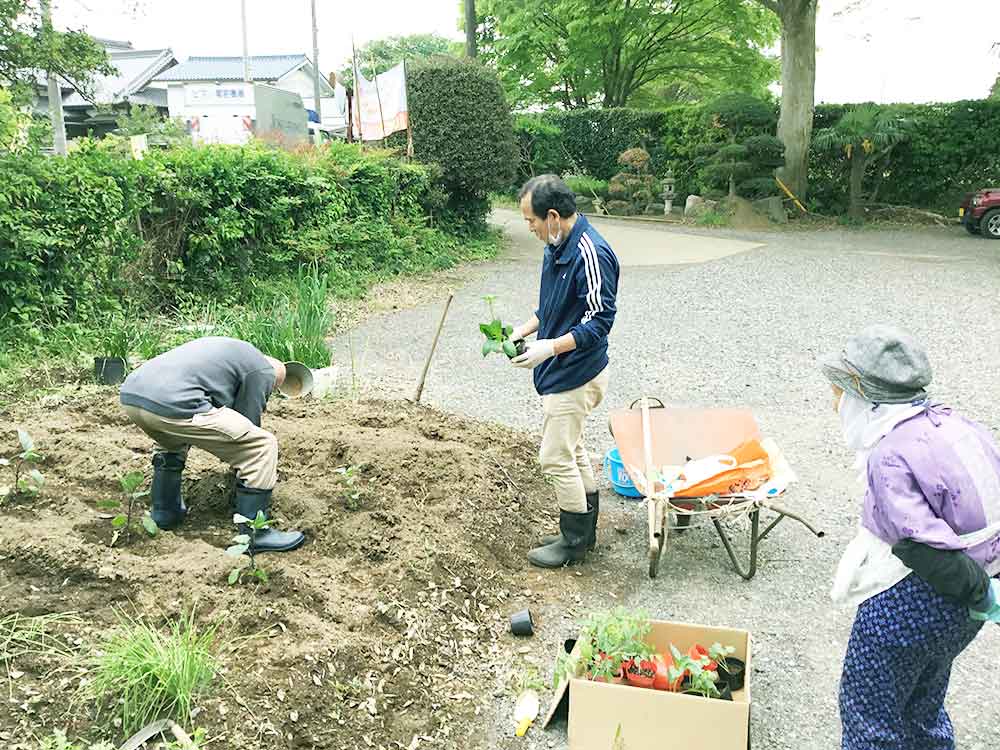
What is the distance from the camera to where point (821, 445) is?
231 inches

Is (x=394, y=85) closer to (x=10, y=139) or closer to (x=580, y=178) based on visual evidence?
(x=10, y=139)

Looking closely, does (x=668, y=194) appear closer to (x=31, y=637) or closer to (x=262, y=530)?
(x=262, y=530)

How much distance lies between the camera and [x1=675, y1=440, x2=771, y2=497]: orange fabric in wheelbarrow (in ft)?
13.0

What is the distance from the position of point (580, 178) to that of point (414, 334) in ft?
45.3

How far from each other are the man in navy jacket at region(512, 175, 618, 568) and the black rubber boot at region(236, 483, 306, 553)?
3.74 ft

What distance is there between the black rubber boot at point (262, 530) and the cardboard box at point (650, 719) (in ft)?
5.36

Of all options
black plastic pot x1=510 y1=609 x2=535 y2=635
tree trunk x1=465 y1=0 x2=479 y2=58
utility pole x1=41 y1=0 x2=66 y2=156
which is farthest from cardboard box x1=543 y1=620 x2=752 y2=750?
tree trunk x1=465 y1=0 x2=479 y2=58

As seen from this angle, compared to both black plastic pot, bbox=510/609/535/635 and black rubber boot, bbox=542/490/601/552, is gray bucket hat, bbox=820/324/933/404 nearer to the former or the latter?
black plastic pot, bbox=510/609/535/635

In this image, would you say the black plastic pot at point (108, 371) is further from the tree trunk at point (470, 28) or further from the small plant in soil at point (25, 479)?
the tree trunk at point (470, 28)

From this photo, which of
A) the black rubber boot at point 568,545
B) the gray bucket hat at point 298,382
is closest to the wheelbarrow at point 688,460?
the black rubber boot at point 568,545

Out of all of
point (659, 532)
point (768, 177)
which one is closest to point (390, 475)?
point (659, 532)

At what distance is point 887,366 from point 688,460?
222 centimetres

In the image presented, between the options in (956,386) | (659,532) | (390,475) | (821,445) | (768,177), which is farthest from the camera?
(768,177)

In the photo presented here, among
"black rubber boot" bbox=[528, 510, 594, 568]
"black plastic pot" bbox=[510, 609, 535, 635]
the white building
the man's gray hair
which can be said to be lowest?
"black plastic pot" bbox=[510, 609, 535, 635]
